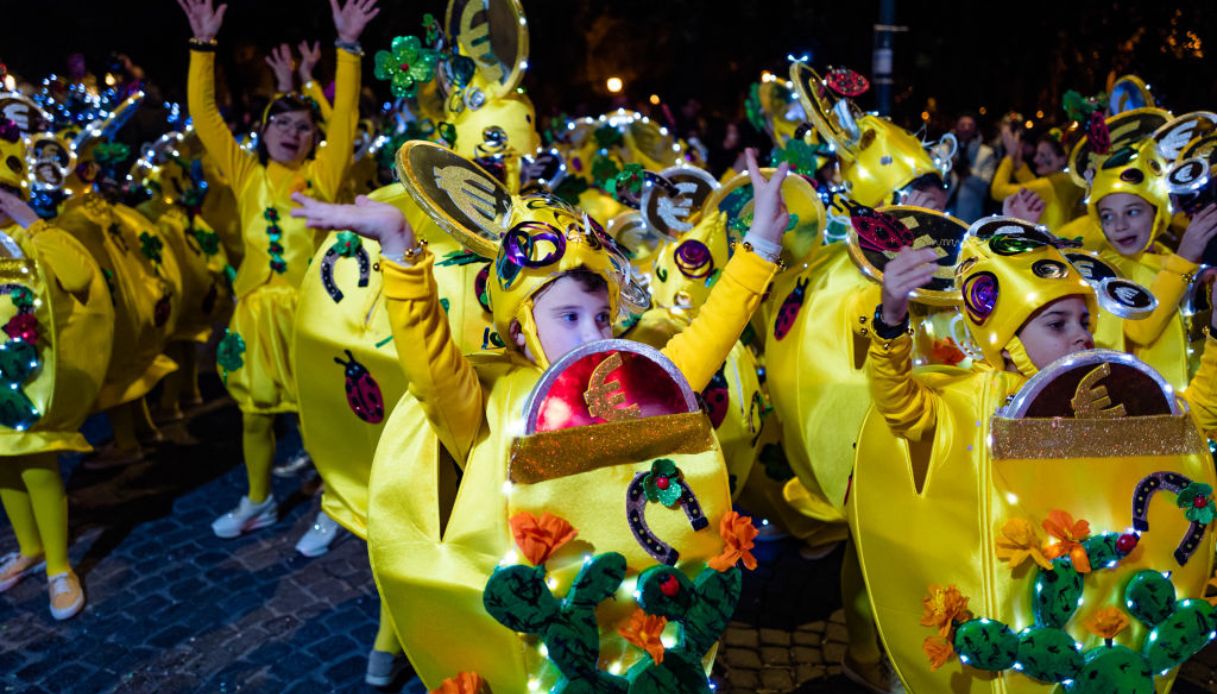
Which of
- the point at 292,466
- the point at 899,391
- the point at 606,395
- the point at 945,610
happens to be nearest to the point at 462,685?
the point at 606,395

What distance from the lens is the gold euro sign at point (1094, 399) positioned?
8.54 feet

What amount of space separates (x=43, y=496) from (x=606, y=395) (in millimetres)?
3538

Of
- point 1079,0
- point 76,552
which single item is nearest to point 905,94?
point 1079,0

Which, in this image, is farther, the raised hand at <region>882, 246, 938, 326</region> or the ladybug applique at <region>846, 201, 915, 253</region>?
the ladybug applique at <region>846, 201, 915, 253</region>

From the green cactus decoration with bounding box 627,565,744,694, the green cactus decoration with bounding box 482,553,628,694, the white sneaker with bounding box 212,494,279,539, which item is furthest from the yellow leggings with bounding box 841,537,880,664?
the white sneaker with bounding box 212,494,279,539

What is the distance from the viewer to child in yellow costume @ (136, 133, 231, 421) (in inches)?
289

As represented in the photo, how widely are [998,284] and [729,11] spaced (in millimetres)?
19391

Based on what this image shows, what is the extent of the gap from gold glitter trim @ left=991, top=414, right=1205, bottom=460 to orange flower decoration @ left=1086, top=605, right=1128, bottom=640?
16.1 inches

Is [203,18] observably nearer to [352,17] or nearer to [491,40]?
[352,17]

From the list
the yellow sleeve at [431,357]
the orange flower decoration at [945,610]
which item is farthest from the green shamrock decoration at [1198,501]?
the yellow sleeve at [431,357]

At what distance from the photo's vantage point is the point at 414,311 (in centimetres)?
240

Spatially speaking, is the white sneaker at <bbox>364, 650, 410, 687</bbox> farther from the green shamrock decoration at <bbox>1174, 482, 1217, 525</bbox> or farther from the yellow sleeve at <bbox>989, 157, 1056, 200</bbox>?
the yellow sleeve at <bbox>989, 157, 1056, 200</bbox>

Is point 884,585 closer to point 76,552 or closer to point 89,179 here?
point 76,552

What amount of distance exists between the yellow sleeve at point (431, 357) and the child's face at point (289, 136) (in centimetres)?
337
